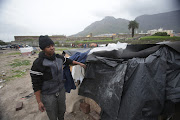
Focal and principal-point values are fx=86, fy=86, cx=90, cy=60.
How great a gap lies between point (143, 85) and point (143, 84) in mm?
17

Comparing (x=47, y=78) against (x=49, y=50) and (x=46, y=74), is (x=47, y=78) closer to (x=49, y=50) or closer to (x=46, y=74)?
(x=46, y=74)

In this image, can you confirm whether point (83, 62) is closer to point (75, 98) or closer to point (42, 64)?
point (42, 64)

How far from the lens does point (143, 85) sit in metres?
1.44

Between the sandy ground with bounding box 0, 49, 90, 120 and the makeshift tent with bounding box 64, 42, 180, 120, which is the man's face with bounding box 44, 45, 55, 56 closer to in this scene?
the makeshift tent with bounding box 64, 42, 180, 120

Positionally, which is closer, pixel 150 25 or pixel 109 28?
pixel 150 25

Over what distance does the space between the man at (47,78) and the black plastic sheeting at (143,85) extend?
1005 millimetres

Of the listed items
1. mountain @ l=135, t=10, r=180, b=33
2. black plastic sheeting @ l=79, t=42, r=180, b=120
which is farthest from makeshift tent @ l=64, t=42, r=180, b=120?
mountain @ l=135, t=10, r=180, b=33

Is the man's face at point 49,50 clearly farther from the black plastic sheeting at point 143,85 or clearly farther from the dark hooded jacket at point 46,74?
the black plastic sheeting at point 143,85

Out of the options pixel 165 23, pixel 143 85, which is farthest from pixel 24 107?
pixel 165 23

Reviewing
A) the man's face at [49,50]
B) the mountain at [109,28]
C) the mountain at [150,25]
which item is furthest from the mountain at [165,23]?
the man's face at [49,50]

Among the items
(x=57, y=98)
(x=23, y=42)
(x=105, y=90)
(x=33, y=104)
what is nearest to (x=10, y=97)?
(x=33, y=104)

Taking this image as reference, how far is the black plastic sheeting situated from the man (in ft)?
3.30

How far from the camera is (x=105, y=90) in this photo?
185 cm

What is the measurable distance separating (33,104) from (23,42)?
35458mm
